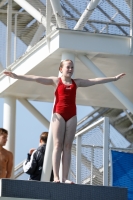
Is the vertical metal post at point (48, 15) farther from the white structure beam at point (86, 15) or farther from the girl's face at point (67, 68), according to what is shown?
the girl's face at point (67, 68)

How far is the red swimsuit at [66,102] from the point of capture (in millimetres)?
19078

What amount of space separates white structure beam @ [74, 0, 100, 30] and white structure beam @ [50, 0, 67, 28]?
0.35 m

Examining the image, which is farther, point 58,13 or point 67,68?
point 58,13

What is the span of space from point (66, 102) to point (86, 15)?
6790mm

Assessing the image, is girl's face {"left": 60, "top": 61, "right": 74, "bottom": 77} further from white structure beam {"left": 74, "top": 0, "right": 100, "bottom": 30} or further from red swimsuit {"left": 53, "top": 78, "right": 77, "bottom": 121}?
white structure beam {"left": 74, "top": 0, "right": 100, "bottom": 30}

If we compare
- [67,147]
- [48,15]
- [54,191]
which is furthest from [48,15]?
[54,191]

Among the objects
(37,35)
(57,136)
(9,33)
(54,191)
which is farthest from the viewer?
(37,35)

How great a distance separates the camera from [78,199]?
18.3 m

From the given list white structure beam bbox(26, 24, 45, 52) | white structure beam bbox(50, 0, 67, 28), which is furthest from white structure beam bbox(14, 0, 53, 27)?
white structure beam bbox(50, 0, 67, 28)

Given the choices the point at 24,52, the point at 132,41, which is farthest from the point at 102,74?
the point at 24,52

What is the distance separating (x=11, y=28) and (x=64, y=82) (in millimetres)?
10338

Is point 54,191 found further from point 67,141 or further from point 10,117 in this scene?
point 10,117

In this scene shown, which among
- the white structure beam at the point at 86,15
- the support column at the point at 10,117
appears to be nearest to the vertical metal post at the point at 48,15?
the white structure beam at the point at 86,15

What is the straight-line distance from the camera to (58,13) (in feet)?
83.9
